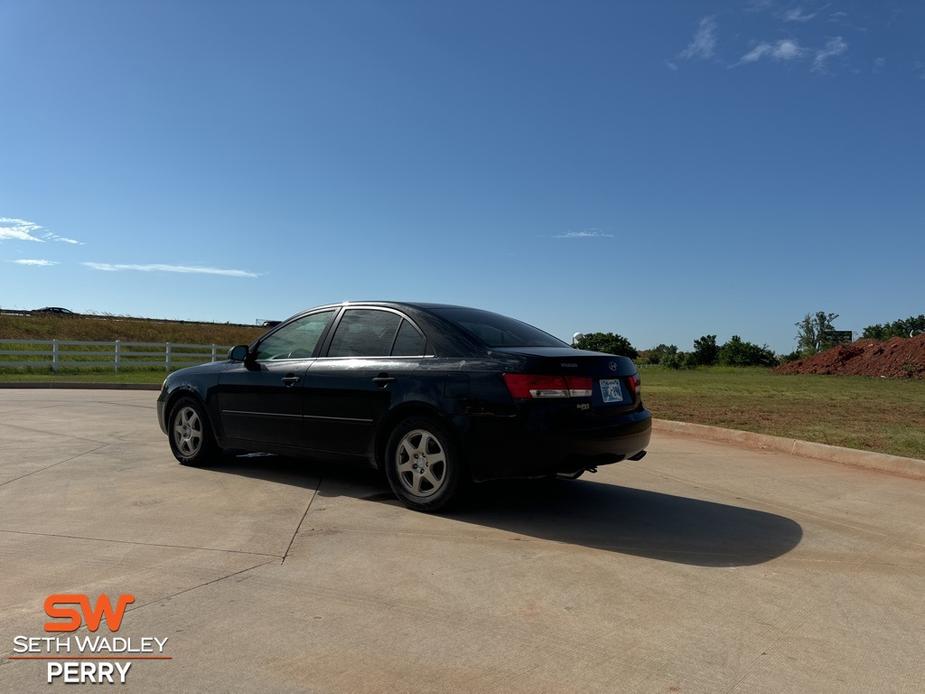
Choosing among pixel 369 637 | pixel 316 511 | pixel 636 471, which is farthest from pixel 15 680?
pixel 636 471

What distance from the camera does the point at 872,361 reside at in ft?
132

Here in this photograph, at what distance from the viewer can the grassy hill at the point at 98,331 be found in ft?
148

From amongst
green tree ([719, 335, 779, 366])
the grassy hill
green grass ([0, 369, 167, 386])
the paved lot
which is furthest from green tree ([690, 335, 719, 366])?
the paved lot

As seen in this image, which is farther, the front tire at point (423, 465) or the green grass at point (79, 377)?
the green grass at point (79, 377)

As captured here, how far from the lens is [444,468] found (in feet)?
17.8

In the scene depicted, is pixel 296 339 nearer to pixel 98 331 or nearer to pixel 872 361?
pixel 872 361

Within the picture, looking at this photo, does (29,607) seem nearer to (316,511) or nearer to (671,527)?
(316,511)

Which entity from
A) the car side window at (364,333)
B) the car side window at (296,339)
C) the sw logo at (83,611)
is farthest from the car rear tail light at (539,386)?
the sw logo at (83,611)

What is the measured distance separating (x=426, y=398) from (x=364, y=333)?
1.11 m

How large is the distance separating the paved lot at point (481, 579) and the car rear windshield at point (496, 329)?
4.35 feet

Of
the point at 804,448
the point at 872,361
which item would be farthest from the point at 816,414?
the point at 872,361

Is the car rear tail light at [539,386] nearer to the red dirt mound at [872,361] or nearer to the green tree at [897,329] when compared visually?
the red dirt mound at [872,361]

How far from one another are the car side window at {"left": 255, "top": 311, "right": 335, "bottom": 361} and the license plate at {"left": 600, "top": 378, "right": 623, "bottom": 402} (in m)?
2.60

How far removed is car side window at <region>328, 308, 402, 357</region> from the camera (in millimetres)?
6086
